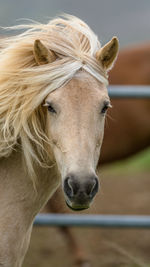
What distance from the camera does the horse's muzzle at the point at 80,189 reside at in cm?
212

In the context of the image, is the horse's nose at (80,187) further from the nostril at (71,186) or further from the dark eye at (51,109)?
the dark eye at (51,109)

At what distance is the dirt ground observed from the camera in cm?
502

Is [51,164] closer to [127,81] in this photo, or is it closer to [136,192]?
[127,81]

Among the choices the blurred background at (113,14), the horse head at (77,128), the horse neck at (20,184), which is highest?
the horse head at (77,128)

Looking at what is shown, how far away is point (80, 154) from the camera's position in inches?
86.2

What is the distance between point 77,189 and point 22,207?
45cm

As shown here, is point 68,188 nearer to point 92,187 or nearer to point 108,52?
point 92,187

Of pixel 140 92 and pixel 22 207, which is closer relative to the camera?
pixel 22 207

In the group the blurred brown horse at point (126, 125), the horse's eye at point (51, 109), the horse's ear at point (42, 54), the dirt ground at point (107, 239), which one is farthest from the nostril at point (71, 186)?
the blurred brown horse at point (126, 125)

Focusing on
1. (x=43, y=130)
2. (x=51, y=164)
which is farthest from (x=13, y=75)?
(x=51, y=164)

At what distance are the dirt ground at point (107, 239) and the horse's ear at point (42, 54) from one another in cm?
181

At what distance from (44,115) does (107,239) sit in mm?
3375

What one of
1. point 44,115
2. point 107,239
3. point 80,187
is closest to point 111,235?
point 107,239

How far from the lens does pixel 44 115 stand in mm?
2432
